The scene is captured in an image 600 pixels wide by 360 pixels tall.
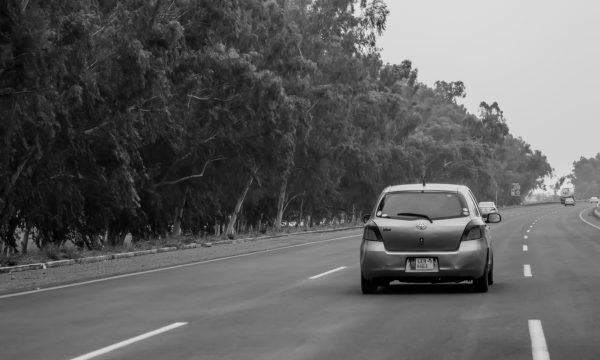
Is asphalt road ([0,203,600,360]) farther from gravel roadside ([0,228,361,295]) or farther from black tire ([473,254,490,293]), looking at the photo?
gravel roadside ([0,228,361,295])

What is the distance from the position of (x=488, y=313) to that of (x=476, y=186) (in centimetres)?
10536

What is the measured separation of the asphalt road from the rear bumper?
30cm

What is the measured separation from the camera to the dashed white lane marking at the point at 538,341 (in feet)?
25.3

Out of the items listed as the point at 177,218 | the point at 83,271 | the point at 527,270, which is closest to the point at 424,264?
the point at 527,270

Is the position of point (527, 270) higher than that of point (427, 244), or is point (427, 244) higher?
point (427, 244)

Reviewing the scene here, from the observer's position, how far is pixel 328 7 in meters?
54.9

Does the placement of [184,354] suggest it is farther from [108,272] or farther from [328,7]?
[328,7]

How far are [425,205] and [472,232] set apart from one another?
32.5 inches

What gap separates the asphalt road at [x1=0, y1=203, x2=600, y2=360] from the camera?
8.18m

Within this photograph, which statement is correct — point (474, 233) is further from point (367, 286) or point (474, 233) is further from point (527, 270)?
point (527, 270)

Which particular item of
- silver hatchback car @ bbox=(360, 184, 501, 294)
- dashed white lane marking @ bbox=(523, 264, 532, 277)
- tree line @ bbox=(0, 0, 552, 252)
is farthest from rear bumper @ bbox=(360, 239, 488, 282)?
tree line @ bbox=(0, 0, 552, 252)

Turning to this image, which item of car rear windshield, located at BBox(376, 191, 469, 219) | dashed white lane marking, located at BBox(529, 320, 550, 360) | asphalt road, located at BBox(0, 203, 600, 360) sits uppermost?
car rear windshield, located at BBox(376, 191, 469, 219)

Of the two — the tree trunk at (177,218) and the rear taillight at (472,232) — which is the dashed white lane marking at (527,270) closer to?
the rear taillight at (472,232)

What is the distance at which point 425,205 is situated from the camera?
13445 millimetres
